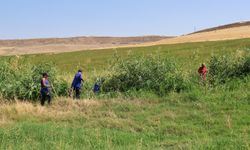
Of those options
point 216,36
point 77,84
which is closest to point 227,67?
point 77,84

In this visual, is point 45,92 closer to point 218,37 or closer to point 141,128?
point 141,128

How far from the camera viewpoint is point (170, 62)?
19031 mm

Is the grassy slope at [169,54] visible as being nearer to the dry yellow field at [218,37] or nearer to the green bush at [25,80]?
the green bush at [25,80]

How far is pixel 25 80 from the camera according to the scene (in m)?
18.8

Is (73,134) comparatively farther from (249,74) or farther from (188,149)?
(249,74)

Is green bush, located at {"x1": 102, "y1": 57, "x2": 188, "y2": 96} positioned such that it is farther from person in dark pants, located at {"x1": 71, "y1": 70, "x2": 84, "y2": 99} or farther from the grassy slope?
the grassy slope

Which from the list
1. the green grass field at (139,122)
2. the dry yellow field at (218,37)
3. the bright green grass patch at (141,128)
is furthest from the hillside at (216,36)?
the bright green grass patch at (141,128)

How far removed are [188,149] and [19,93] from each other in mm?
10960

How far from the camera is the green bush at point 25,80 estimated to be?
18.4m

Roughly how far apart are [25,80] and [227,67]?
7574mm

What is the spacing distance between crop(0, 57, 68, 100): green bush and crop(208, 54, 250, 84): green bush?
562cm

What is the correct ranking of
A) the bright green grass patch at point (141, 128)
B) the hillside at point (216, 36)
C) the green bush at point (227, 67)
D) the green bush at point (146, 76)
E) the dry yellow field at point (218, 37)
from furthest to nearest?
the hillside at point (216, 36), the dry yellow field at point (218, 37), the green bush at point (227, 67), the green bush at point (146, 76), the bright green grass patch at point (141, 128)

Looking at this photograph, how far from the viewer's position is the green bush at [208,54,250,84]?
18.7 m

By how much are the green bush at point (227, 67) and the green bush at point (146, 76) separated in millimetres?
1402
